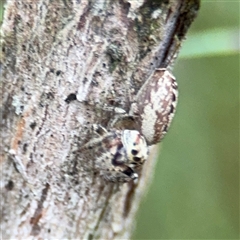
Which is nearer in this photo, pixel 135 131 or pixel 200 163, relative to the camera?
pixel 135 131

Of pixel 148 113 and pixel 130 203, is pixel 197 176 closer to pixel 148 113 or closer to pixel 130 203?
pixel 130 203

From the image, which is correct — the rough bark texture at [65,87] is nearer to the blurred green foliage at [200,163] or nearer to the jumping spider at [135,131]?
the jumping spider at [135,131]

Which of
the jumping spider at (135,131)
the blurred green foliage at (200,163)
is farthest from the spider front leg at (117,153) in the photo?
the blurred green foliage at (200,163)

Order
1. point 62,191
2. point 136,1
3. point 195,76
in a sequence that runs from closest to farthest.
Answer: point 136,1 → point 62,191 → point 195,76

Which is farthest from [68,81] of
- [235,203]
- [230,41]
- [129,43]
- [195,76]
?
[235,203]

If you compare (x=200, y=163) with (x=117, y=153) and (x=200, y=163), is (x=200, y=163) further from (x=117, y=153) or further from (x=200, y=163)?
(x=117, y=153)

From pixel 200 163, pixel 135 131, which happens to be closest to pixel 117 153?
pixel 135 131

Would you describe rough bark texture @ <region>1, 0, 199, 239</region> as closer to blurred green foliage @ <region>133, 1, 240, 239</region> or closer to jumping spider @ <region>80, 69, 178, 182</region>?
jumping spider @ <region>80, 69, 178, 182</region>
